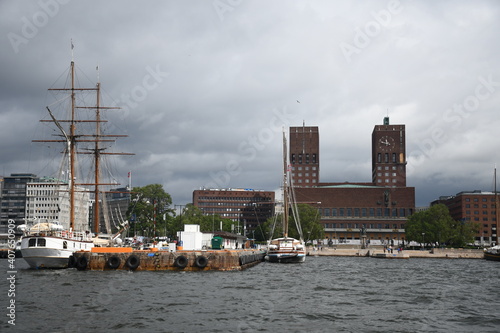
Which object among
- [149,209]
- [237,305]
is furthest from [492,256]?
[237,305]

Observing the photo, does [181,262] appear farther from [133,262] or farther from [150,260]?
[133,262]

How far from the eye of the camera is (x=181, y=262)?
62.5m

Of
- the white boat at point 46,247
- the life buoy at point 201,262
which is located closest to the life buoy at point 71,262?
the white boat at point 46,247

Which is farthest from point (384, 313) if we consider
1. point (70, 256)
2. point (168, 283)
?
point (70, 256)

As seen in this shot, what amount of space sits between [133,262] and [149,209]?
3095 inches

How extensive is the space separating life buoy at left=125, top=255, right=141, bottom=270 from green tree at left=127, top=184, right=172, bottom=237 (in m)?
71.2

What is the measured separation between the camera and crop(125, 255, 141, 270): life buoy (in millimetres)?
61841

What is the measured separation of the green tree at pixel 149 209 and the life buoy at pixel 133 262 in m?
71.2

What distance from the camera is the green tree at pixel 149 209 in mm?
138250

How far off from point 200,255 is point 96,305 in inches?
1134

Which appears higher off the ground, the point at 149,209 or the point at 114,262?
the point at 149,209

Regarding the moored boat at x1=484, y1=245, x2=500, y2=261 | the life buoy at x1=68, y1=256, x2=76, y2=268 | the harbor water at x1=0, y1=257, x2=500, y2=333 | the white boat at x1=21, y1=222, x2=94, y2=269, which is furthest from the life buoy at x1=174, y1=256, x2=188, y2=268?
the moored boat at x1=484, y1=245, x2=500, y2=261

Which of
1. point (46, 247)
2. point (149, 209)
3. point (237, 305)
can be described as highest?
point (149, 209)

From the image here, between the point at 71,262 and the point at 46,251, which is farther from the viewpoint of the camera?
the point at 46,251
